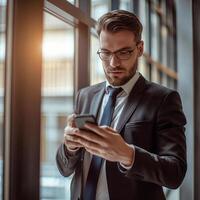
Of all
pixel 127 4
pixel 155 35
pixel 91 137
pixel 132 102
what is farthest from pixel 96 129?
pixel 155 35

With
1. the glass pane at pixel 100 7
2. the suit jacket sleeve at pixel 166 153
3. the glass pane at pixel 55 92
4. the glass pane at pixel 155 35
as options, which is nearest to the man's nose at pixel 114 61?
the suit jacket sleeve at pixel 166 153

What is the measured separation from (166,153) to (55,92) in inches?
41.3

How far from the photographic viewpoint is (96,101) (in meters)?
1.42

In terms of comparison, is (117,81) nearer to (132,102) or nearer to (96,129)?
(132,102)

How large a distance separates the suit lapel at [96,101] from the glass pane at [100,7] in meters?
1.12

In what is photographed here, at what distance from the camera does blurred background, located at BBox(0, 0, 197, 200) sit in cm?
139

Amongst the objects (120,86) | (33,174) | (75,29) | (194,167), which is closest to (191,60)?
(194,167)

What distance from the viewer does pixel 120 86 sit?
4.42 feet

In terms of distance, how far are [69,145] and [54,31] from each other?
3.23 ft

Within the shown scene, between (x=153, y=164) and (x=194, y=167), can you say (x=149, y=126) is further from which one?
(x=194, y=167)

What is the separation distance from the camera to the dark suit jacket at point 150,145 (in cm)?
114

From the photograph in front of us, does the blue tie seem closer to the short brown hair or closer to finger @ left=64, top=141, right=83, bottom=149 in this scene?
finger @ left=64, top=141, right=83, bottom=149

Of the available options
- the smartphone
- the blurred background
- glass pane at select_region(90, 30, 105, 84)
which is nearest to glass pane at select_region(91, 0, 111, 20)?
the blurred background

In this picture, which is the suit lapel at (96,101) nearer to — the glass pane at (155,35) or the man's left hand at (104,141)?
the man's left hand at (104,141)
